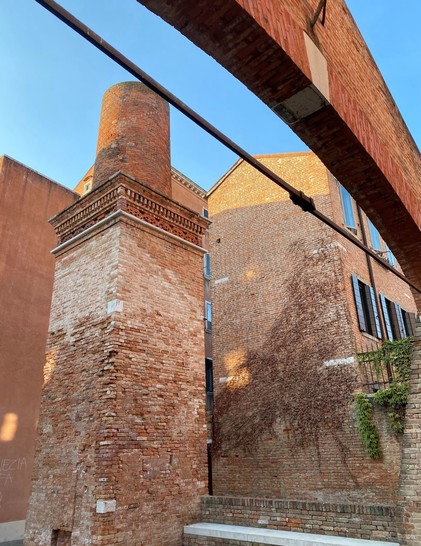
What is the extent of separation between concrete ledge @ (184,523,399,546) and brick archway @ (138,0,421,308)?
3.56 m

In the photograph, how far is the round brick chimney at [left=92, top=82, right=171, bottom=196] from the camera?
28.2ft

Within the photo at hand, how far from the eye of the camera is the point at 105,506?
19.2 ft

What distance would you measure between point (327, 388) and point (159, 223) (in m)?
5.62

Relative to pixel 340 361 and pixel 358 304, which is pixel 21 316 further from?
pixel 358 304

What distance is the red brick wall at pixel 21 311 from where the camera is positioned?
1209cm

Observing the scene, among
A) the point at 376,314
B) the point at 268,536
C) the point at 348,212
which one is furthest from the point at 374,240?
the point at 268,536

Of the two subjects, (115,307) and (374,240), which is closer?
(115,307)

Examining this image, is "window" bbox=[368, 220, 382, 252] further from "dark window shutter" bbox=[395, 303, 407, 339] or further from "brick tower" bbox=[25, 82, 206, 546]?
"brick tower" bbox=[25, 82, 206, 546]

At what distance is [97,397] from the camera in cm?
653

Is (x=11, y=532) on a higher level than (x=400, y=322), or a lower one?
lower

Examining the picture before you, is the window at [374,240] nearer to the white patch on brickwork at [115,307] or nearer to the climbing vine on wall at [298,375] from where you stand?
the climbing vine on wall at [298,375]

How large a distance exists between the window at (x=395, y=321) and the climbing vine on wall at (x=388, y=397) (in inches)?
103

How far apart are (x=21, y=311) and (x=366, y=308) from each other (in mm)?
9987

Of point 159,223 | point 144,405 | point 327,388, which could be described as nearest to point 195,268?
point 159,223
